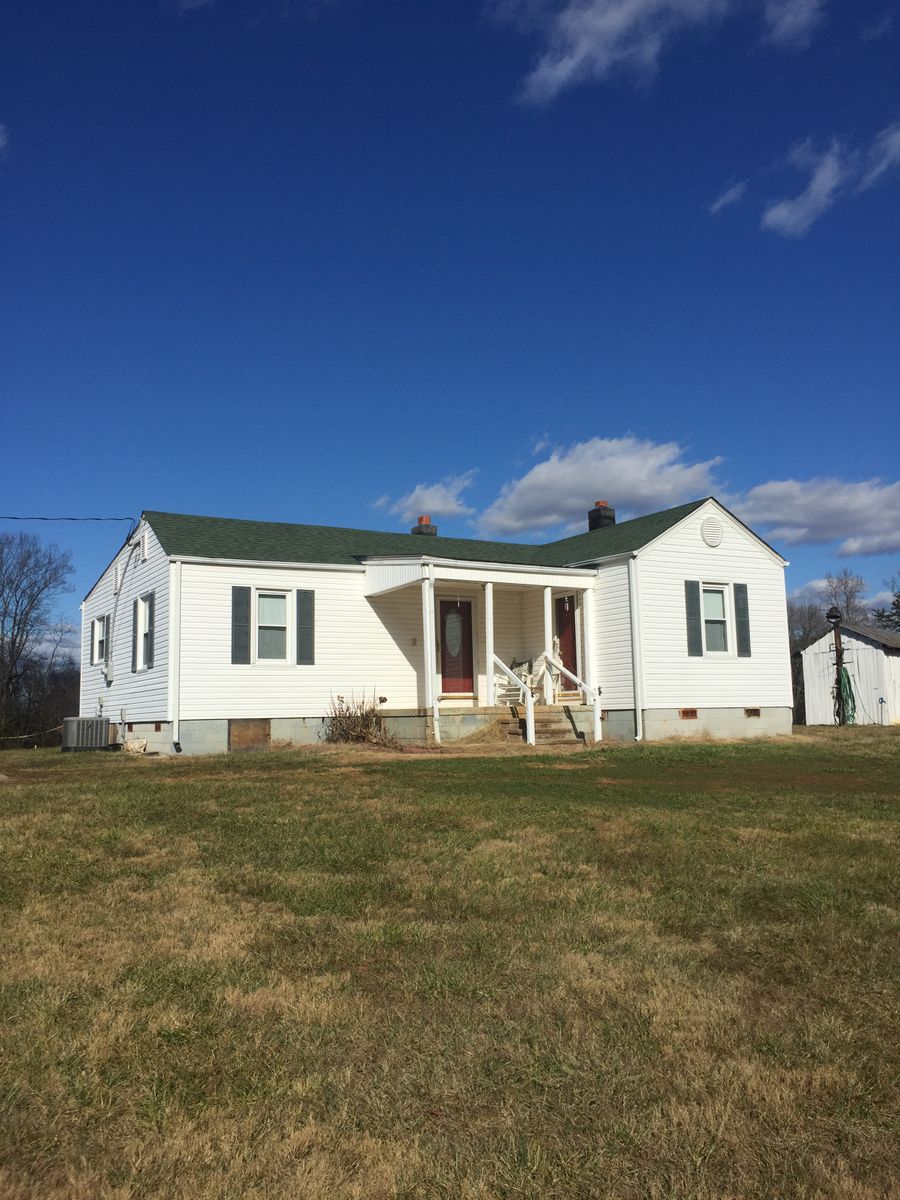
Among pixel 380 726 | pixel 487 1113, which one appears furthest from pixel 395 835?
pixel 380 726

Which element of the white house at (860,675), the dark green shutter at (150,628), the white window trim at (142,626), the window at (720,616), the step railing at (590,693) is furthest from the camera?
the white house at (860,675)

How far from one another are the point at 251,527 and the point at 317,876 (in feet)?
45.4

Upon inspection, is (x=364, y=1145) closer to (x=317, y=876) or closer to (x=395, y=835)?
(x=317, y=876)

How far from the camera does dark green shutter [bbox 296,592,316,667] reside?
690 inches

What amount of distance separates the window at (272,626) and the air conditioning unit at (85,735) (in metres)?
4.36

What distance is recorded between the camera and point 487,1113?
3240mm

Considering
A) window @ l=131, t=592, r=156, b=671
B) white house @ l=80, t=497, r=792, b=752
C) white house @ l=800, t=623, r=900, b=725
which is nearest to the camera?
white house @ l=80, t=497, r=792, b=752

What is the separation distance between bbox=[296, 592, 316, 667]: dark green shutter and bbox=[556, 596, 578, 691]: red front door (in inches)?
201

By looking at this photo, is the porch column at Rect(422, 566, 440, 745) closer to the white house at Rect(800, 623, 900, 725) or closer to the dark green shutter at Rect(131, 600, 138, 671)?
the dark green shutter at Rect(131, 600, 138, 671)

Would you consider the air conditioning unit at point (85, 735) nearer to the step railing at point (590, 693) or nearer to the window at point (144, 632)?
the window at point (144, 632)

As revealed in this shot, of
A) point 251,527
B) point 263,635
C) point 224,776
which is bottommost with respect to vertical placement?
point 224,776

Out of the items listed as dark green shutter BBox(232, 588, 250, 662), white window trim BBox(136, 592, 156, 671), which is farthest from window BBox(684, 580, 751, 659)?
white window trim BBox(136, 592, 156, 671)

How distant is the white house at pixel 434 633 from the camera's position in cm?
1678

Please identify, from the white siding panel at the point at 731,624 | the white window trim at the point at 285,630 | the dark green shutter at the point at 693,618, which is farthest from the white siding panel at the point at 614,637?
the white window trim at the point at 285,630
